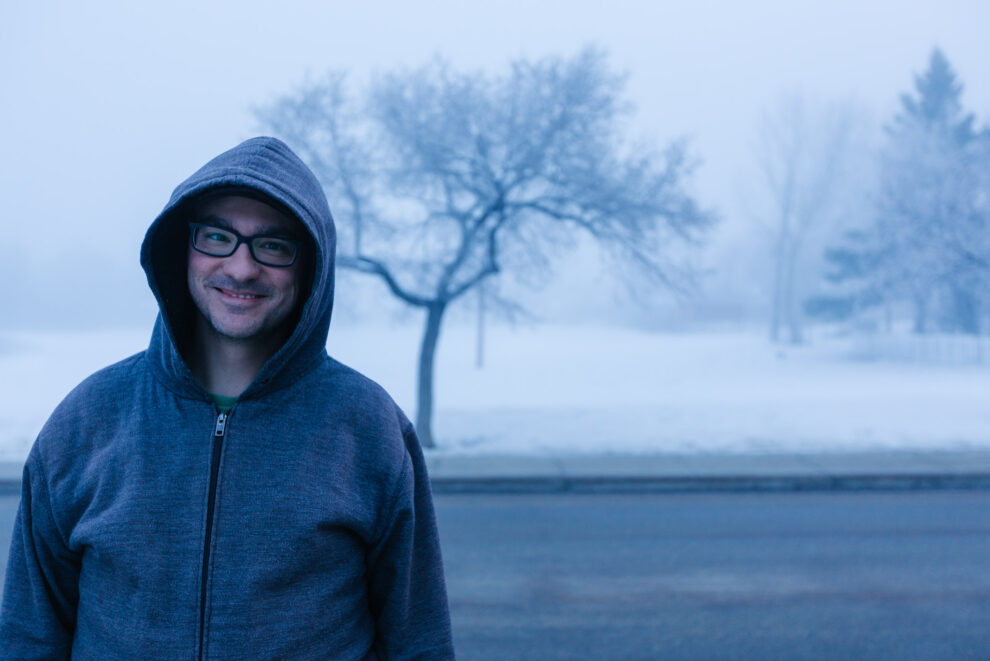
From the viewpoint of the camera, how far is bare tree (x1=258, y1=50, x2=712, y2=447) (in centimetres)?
1216

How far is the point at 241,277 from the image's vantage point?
5.24ft

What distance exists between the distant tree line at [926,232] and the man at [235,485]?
16.7m

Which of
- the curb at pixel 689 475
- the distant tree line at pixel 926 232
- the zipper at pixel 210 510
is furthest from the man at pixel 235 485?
the distant tree line at pixel 926 232

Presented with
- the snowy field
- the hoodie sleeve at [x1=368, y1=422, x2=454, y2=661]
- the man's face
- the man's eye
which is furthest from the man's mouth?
the snowy field

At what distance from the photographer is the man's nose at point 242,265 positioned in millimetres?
1596

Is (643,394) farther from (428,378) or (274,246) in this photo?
(274,246)

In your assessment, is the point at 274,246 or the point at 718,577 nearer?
the point at 274,246

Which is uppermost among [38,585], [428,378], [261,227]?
[261,227]

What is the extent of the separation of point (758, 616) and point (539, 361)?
29.2 m

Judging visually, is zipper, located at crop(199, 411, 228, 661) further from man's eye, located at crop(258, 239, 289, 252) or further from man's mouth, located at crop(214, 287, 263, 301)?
man's eye, located at crop(258, 239, 289, 252)

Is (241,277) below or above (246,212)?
below

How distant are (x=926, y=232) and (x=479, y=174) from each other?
15265 millimetres

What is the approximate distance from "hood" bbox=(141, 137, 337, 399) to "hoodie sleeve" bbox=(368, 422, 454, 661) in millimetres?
323

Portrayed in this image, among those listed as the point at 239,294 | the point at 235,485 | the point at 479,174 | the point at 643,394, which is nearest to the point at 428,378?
the point at 479,174
